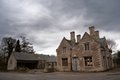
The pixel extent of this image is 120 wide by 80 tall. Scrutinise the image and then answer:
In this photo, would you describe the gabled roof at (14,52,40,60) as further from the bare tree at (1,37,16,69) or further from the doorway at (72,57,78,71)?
the doorway at (72,57,78,71)

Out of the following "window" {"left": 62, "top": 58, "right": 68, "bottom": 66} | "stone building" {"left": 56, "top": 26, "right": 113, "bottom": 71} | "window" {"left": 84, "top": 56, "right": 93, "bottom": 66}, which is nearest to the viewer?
"stone building" {"left": 56, "top": 26, "right": 113, "bottom": 71}

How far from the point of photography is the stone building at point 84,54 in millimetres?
30484

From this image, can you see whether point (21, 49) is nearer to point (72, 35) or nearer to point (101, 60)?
point (72, 35)

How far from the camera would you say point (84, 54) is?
31.9 m

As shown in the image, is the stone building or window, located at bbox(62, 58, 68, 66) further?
window, located at bbox(62, 58, 68, 66)

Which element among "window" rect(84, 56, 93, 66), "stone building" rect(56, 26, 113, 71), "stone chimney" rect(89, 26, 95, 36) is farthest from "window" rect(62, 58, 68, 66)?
"stone chimney" rect(89, 26, 95, 36)

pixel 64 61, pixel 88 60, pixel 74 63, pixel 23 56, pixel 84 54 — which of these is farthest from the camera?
pixel 23 56

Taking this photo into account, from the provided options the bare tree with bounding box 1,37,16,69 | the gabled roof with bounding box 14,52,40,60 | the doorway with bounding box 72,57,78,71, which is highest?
the bare tree with bounding box 1,37,16,69

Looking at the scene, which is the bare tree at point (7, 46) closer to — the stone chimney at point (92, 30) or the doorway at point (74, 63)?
the doorway at point (74, 63)

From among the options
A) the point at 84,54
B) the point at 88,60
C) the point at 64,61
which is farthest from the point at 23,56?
the point at 88,60

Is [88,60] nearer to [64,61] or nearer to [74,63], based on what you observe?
[74,63]

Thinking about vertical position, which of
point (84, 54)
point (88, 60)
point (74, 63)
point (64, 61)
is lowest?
point (74, 63)

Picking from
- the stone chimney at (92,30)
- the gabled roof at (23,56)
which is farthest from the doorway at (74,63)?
the gabled roof at (23,56)

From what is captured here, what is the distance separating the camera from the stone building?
30484 mm
